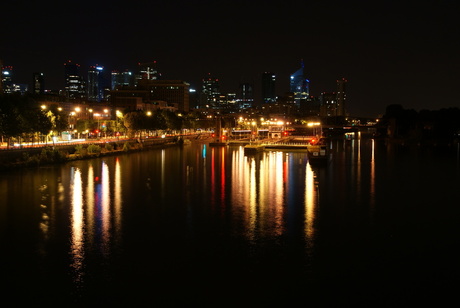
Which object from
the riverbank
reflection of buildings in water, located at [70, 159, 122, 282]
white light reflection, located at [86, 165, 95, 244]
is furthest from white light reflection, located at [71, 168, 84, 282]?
the riverbank

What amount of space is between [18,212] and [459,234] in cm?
1116

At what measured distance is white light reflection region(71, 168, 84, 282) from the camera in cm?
887

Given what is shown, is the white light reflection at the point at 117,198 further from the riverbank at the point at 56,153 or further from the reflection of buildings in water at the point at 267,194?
the riverbank at the point at 56,153

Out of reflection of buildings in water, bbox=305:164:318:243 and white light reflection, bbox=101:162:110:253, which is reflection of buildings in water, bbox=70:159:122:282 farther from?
reflection of buildings in water, bbox=305:164:318:243

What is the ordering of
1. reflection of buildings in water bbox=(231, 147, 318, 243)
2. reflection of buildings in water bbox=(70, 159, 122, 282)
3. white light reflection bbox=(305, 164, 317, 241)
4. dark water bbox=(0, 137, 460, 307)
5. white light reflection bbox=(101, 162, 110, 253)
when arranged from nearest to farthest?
dark water bbox=(0, 137, 460, 307), reflection of buildings in water bbox=(70, 159, 122, 282), white light reflection bbox=(101, 162, 110, 253), white light reflection bbox=(305, 164, 317, 241), reflection of buildings in water bbox=(231, 147, 318, 243)

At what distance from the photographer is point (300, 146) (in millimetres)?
39219

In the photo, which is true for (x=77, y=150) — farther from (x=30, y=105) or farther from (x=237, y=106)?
(x=237, y=106)

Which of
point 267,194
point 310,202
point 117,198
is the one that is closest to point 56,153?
point 117,198

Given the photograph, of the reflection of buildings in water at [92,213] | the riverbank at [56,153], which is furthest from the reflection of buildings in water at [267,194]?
the riverbank at [56,153]

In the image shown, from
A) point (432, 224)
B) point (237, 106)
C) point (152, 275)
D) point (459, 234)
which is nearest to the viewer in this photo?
point (152, 275)

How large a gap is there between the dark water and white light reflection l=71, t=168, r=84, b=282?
34 millimetres

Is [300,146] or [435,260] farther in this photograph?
[300,146]

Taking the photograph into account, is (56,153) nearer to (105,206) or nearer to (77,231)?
(105,206)

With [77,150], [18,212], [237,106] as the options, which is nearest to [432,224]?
[18,212]
